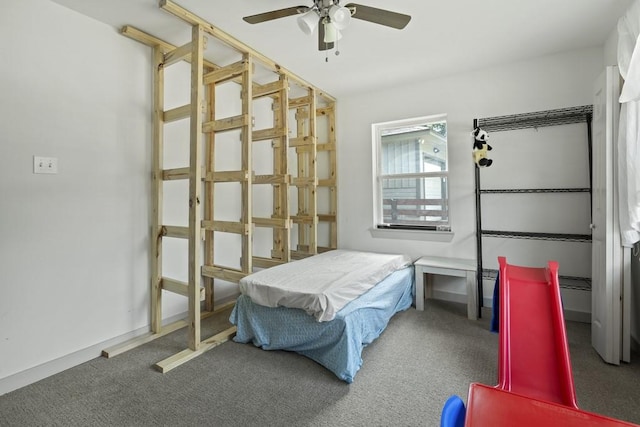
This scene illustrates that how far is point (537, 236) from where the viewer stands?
2932mm

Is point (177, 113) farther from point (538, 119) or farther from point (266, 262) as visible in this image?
point (538, 119)

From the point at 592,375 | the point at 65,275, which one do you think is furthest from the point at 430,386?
the point at 65,275

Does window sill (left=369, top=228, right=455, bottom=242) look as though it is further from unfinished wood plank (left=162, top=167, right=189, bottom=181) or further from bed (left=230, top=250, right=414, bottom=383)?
unfinished wood plank (left=162, top=167, right=189, bottom=181)

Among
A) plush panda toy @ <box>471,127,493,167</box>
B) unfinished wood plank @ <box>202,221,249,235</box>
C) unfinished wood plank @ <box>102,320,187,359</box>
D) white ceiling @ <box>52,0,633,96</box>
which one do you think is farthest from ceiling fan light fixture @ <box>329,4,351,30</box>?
unfinished wood plank @ <box>102,320,187,359</box>

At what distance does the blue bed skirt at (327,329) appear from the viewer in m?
1.99

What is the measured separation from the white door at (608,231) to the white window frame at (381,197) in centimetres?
137

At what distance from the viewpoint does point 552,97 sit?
2.95 m

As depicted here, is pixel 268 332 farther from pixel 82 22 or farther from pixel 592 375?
pixel 82 22

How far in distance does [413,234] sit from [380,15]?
8.06 ft

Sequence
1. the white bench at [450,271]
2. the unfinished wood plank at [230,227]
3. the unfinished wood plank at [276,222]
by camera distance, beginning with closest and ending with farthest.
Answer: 1. the unfinished wood plank at [230,227]
2. the white bench at [450,271]
3. the unfinished wood plank at [276,222]

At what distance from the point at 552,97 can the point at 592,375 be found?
2.43 metres

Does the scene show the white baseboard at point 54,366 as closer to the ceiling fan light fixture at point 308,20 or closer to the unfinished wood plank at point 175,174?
the unfinished wood plank at point 175,174

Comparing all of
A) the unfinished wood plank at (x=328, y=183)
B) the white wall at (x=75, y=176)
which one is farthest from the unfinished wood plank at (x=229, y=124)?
the unfinished wood plank at (x=328, y=183)

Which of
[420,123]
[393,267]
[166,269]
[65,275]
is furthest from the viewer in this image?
[420,123]
